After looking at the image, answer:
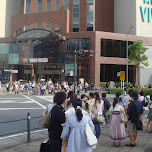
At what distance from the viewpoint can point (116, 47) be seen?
45.0 m

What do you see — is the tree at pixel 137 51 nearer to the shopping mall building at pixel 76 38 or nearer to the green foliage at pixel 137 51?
the green foliage at pixel 137 51

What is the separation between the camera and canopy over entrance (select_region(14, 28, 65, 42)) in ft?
149

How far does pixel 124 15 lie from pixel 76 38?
14343mm

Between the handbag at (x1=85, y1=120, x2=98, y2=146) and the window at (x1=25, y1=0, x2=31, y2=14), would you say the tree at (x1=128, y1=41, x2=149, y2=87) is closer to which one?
the window at (x1=25, y1=0, x2=31, y2=14)

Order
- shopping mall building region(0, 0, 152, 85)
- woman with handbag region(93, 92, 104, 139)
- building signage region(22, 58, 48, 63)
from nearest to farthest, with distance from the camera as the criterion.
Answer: woman with handbag region(93, 92, 104, 139), shopping mall building region(0, 0, 152, 85), building signage region(22, 58, 48, 63)

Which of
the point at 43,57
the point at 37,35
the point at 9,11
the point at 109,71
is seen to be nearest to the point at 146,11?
the point at 109,71

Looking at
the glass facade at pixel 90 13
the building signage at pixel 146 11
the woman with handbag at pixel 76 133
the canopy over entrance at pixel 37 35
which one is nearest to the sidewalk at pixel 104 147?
the woman with handbag at pixel 76 133

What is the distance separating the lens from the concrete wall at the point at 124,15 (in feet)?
159

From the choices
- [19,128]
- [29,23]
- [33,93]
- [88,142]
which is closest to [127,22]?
[29,23]

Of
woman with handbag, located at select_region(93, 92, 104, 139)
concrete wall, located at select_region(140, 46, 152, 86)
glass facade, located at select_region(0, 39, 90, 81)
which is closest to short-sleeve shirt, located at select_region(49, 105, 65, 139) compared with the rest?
woman with handbag, located at select_region(93, 92, 104, 139)

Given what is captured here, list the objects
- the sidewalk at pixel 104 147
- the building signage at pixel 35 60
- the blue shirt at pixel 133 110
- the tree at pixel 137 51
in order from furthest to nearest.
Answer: the building signage at pixel 35 60, the tree at pixel 137 51, the blue shirt at pixel 133 110, the sidewalk at pixel 104 147

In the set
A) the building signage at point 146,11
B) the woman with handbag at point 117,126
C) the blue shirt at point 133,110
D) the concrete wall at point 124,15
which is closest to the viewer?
the woman with handbag at point 117,126

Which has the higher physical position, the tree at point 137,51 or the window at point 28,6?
the window at point 28,6

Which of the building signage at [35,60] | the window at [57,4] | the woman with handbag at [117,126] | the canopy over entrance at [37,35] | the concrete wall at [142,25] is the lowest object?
the woman with handbag at [117,126]
